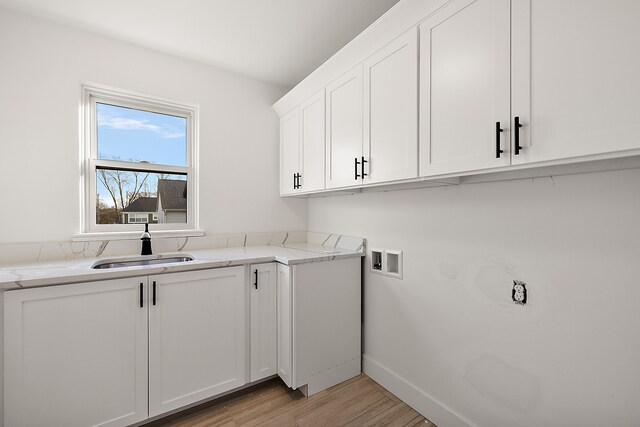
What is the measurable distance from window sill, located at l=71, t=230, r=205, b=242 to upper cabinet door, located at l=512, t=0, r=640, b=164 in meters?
2.26

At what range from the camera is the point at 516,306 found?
53.4 inches

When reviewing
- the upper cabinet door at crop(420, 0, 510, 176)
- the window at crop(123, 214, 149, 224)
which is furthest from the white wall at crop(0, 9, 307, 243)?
the upper cabinet door at crop(420, 0, 510, 176)

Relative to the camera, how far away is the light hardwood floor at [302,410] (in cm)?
170

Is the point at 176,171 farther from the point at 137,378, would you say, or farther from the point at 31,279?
the point at 137,378

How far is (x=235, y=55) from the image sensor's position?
91.4 inches

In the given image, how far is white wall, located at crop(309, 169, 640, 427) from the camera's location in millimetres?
1082

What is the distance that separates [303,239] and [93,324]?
Result: 1.81m

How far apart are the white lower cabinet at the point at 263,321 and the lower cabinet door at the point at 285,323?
38mm

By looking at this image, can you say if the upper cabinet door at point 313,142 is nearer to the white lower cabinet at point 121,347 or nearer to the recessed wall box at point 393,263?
the recessed wall box at point 393,263

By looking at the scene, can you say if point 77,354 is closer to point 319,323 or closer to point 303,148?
point 319,323

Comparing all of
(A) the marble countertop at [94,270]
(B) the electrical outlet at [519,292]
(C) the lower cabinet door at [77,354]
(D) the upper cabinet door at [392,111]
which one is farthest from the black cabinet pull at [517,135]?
(C) the lower cabinet door at [77,354]

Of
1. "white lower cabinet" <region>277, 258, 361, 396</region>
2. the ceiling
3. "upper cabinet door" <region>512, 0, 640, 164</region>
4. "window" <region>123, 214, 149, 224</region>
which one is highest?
the ceiling

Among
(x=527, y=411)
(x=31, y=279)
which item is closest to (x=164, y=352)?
(x=31, y=279)

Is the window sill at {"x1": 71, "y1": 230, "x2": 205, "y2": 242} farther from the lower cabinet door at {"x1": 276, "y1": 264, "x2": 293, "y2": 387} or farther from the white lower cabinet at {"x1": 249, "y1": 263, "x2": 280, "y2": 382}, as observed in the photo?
the lower cabinet door at {"x1": 276, "y1": 264, "x2": 293, "y2": 387}
